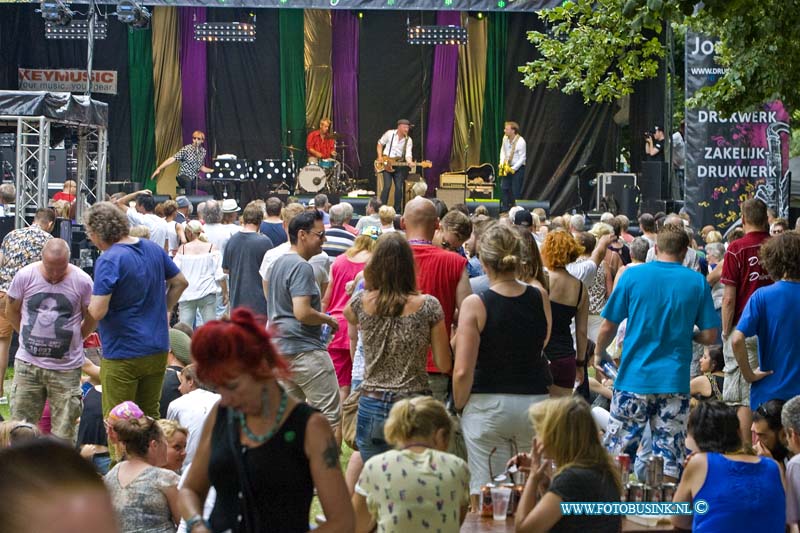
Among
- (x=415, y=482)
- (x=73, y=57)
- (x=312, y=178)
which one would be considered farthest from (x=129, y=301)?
(x=73, y=57)

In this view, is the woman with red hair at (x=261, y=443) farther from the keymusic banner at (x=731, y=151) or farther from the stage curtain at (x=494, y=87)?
the stage curtain at (x=494, y=87)

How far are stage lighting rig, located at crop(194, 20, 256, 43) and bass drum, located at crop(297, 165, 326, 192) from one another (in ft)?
9.54

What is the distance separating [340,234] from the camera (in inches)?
353

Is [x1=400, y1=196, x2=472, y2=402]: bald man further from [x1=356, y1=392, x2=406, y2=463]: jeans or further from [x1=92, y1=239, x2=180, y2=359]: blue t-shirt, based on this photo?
[x1=92, y1=239, x2=180, y2=359]: blue t-shirt

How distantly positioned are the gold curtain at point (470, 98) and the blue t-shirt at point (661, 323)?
1700 cm

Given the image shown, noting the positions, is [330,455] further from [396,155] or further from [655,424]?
[396,155]

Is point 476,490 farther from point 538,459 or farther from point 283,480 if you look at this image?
point 283,480

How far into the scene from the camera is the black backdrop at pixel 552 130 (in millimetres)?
22172

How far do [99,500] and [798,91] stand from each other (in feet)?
26.5

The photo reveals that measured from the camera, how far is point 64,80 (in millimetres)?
22734

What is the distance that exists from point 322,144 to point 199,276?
1268 cm

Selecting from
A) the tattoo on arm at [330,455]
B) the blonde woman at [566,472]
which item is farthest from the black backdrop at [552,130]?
the tattoo on arm at [330,455]

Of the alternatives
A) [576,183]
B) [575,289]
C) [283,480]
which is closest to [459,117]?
[576,183]

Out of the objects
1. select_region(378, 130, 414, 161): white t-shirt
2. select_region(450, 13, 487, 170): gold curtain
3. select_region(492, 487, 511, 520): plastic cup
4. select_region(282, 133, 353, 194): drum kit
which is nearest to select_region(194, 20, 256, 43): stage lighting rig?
select_region(282, 133, 353, 194): drum kit
